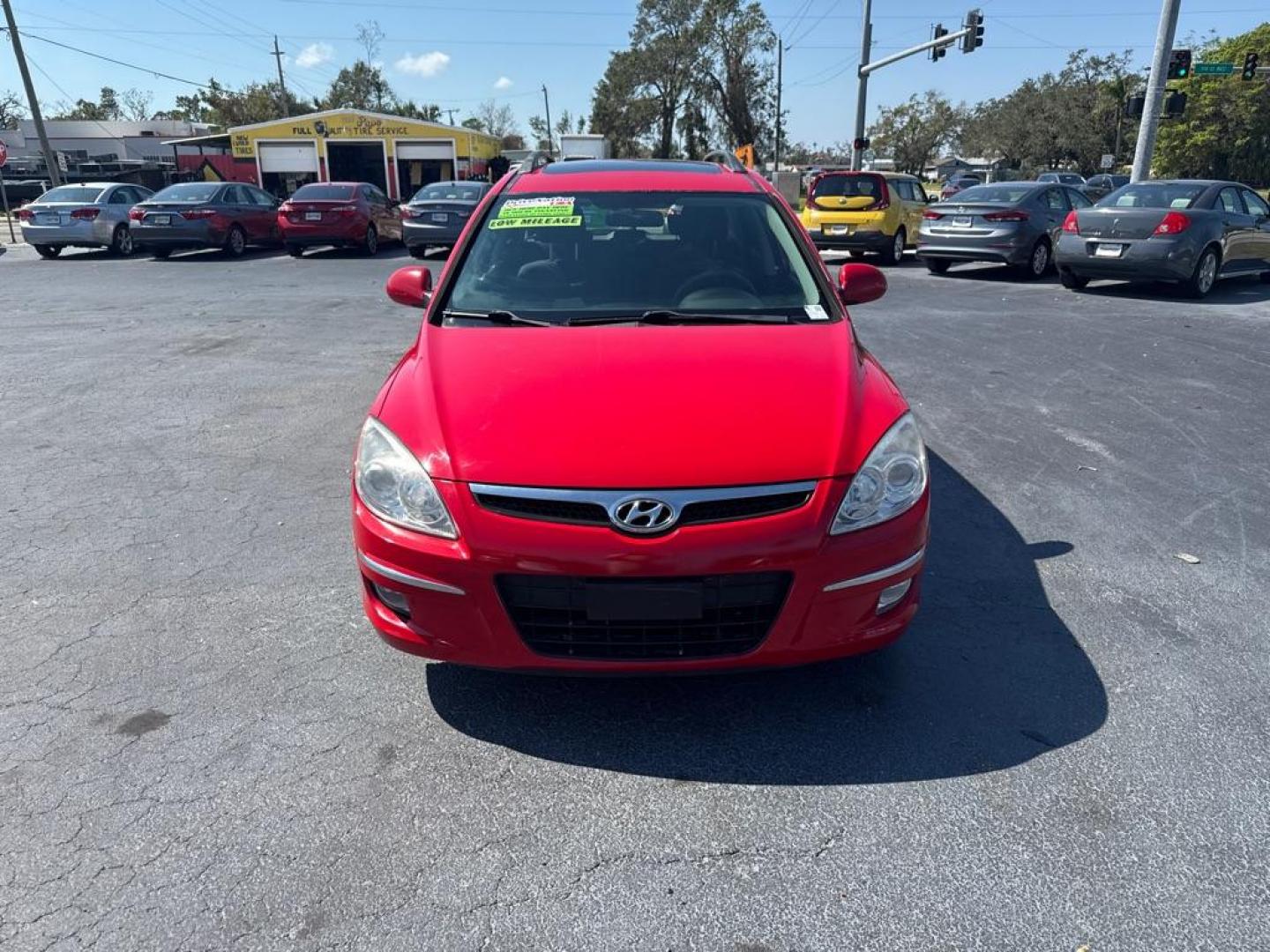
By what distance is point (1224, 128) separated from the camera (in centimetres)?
5056

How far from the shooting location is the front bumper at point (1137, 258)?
11273 millimetres

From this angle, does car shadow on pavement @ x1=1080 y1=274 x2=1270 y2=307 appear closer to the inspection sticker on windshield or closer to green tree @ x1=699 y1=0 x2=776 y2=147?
the inspection sticker on windshield

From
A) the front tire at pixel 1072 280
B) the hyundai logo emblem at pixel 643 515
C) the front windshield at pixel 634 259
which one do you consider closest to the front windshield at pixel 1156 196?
the front tire at pixel 1072 280

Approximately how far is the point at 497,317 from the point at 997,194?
13.0 meters

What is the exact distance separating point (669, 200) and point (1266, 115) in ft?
197

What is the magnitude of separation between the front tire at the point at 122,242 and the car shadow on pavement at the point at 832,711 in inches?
756

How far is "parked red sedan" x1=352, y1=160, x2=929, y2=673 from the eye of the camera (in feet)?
8.38

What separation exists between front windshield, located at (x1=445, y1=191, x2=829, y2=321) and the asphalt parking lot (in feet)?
4.73

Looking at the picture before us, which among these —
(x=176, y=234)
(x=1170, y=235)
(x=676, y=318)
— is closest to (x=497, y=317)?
(x=676, y=318)

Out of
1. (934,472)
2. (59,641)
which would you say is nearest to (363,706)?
(59,641)

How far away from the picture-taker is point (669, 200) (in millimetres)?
4195

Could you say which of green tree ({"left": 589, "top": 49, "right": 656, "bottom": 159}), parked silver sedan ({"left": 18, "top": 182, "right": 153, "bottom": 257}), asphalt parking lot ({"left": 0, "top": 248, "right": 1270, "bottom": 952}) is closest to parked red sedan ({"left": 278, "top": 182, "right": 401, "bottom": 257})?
parked silver sedan ({"left": 18, "top": 182, "right": 153, "bottom": 257})

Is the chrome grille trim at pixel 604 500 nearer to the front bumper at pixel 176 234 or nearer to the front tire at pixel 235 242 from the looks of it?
the front bumper at pixel 176 234

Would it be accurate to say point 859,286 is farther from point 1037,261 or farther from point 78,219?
point 78,219
